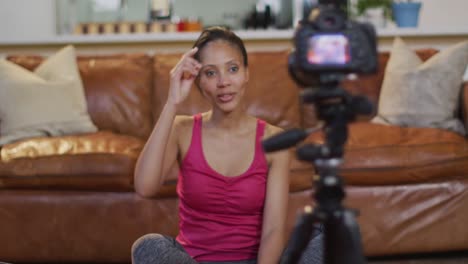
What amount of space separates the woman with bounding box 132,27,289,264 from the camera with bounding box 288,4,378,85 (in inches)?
25.6

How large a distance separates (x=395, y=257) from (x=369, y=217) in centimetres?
24

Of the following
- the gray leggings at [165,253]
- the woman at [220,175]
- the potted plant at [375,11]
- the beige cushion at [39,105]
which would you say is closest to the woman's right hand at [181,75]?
the woman at [220,175]

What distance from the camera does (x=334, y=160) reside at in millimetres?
1036

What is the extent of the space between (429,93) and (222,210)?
1789 millimetres

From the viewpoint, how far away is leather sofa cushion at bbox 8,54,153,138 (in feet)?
11.5

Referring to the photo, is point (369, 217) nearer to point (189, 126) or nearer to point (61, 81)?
point (189, 126)

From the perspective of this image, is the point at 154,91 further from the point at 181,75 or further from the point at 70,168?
the point at 181,75

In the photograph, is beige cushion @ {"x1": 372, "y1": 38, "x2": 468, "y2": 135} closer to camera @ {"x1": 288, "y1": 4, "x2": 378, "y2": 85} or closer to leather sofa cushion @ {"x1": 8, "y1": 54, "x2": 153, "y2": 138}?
leather sofa cushion @ {"x1": 8, "y1": 54, "x2": 153, "y2": 138}

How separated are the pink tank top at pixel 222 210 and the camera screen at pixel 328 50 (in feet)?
2.58

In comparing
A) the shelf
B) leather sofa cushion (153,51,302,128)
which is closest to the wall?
the shelf

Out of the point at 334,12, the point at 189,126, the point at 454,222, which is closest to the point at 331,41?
the point at 334,12

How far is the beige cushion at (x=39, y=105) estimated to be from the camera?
10.8 ft

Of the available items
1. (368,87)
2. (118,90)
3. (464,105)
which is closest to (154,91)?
(118,90)

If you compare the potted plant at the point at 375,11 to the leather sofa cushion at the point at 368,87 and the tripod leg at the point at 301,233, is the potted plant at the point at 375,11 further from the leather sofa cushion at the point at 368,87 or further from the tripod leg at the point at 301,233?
the tripod leg at the point at 301,233
